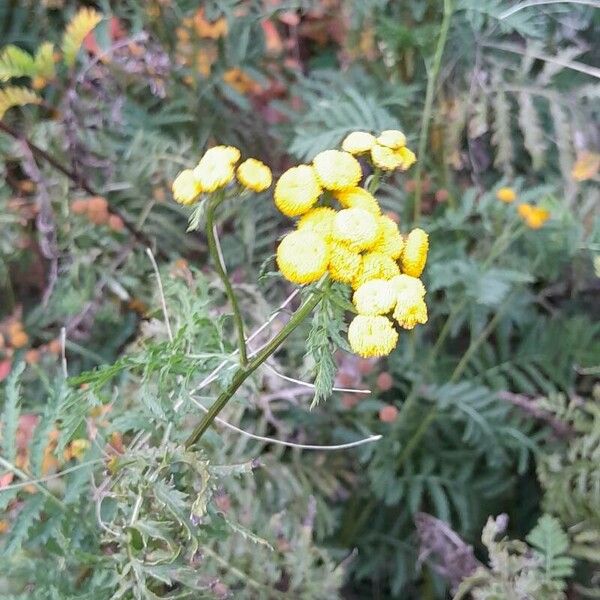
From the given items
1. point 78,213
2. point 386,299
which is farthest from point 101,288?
point 386,299

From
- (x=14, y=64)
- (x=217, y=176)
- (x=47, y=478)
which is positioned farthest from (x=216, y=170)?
(x=14, y=64)

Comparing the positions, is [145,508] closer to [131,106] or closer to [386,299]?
[386,299]

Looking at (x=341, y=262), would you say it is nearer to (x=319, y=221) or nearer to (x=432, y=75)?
(x=319, y=221)

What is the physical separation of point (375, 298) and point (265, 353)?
0.11 metres

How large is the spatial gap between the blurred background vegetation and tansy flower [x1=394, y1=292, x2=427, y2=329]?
0.36 metres

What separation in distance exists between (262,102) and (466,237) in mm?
491

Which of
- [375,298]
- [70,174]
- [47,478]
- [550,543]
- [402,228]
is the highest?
[375,298]

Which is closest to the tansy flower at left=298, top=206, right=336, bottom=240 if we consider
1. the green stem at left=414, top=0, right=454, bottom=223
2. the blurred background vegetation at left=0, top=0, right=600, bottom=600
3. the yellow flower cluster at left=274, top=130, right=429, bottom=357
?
the yellow flower cluster at left=274, top=130, right=429, bottom=357

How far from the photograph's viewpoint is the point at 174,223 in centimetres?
129

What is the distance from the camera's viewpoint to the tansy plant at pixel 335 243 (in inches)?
21.0

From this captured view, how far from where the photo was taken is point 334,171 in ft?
1.86

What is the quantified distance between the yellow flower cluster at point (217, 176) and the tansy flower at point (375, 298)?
0.12 metres

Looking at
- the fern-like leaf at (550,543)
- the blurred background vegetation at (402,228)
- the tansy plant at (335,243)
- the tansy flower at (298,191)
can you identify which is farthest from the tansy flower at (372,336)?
the fern-like leaf at (550,543)

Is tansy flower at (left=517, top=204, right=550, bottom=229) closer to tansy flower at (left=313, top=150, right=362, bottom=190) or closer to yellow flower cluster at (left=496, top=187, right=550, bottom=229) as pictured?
yellow flower cluster at (left=496, top=187, right=550, bottom=229)
